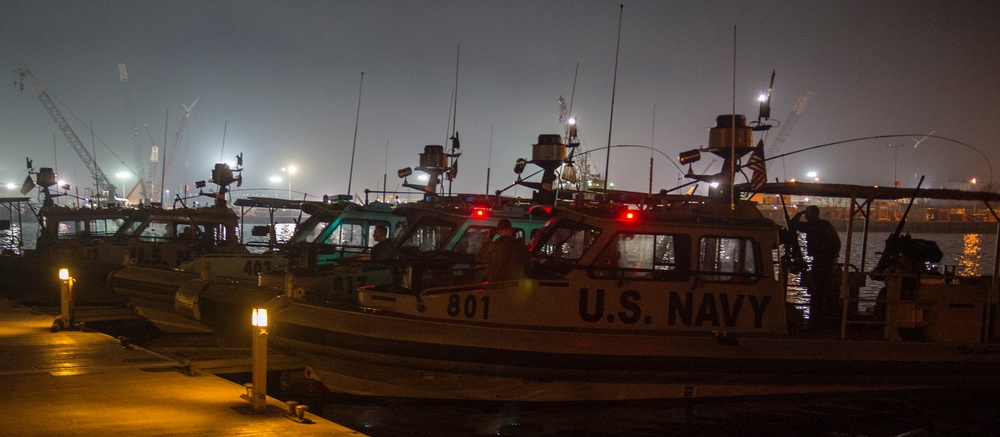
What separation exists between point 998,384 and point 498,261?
5.53 m

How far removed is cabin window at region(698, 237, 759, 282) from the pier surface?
13.3 feet

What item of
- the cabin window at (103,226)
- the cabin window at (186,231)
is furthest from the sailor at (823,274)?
the cabin window at (103,226)

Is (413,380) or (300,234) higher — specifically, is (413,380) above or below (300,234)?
below

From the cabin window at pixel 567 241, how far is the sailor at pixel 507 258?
0.27 m

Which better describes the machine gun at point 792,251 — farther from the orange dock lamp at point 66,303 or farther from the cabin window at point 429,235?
the orange dock lamp at point 66,303

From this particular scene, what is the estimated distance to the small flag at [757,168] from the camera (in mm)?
9812

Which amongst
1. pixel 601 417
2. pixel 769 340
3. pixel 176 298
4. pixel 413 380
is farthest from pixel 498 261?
pixel 176 298

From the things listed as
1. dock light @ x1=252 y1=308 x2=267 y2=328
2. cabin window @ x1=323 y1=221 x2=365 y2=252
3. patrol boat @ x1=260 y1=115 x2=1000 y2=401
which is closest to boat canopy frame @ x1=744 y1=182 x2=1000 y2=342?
patrol boat @ x1=260 y1=115 x2=1000 y2=401

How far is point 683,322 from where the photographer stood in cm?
836

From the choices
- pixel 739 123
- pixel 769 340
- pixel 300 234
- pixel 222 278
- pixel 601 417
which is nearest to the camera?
pixel 769 340

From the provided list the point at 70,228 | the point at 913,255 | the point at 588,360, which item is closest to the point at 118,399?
the point at 588,360

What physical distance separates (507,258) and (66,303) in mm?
6848

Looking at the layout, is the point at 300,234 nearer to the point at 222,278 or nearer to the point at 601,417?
the point at 222,278

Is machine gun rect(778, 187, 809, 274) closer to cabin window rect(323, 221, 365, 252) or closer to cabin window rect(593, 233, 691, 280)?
cabin window rect(593, 233, 691, 280)
